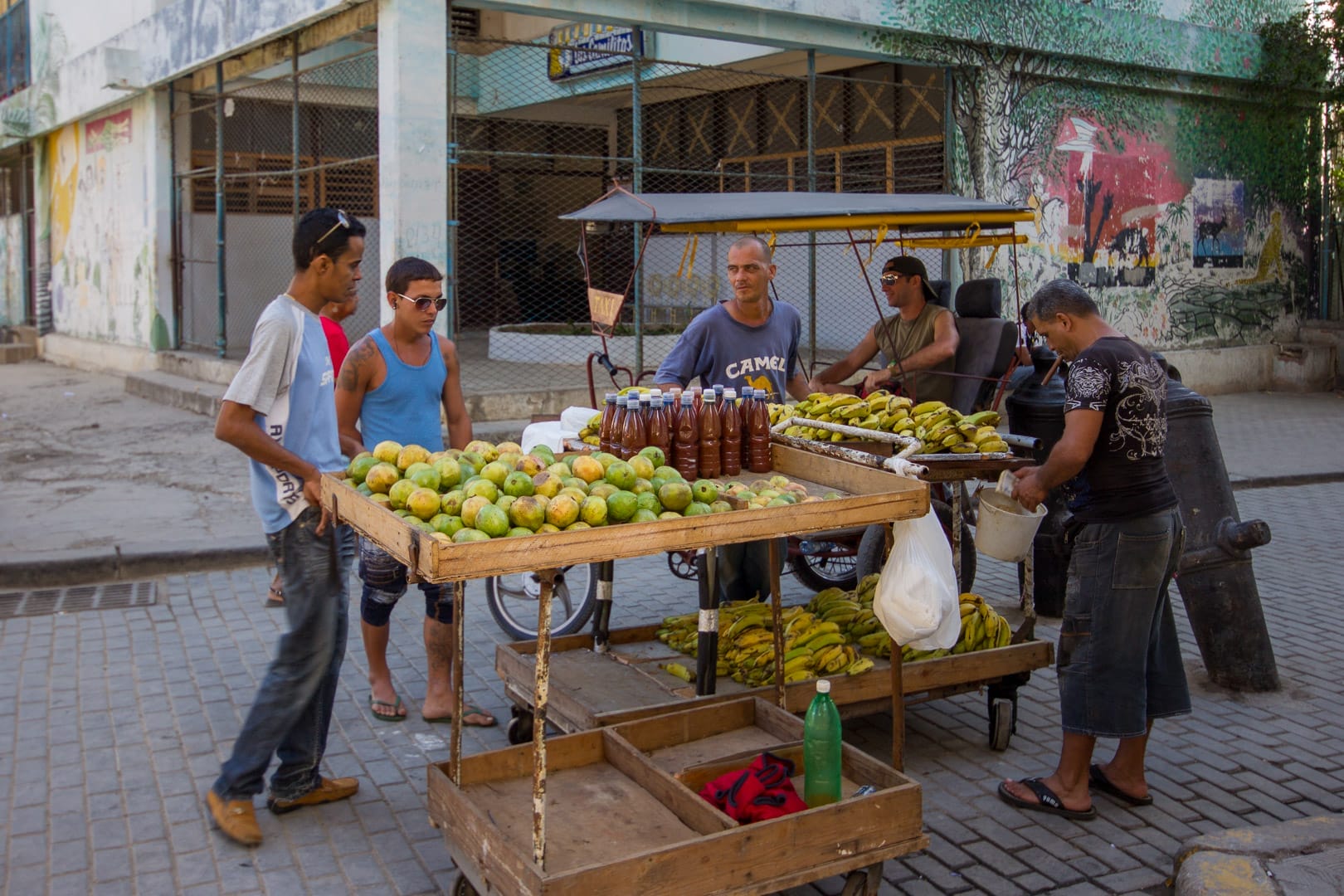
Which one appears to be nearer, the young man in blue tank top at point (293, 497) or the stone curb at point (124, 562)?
the young man in blue tank top at point (293, 497)

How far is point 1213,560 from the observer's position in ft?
18.0

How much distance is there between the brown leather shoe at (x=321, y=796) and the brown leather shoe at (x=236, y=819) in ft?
0.59

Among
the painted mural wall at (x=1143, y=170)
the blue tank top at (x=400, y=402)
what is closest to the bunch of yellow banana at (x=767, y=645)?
the blue tank top at (x=400, y=402)

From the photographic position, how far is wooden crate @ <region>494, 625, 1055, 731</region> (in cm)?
443

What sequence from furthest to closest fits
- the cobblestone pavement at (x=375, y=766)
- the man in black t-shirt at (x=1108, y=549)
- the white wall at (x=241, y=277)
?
the white wall at (x=241, y=277), the man in black t-shirt at (x=1108, y=549), the cobblestone pavement at (x=375, y=766)

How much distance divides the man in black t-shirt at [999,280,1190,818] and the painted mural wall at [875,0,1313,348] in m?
10.0

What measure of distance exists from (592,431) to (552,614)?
1435 millimetres

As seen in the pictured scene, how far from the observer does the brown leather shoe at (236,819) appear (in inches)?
157

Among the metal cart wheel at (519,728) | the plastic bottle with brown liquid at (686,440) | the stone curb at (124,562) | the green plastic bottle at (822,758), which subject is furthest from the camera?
the stone curb at (124,562)

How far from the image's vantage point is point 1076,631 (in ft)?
14.3

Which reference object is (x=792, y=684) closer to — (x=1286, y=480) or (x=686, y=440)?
(x=686, y=440)

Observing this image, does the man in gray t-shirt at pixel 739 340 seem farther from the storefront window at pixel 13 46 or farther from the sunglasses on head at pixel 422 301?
the storefront window at pixel 13 46

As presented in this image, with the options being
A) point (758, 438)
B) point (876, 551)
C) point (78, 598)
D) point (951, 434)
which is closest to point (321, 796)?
point (758, 438)

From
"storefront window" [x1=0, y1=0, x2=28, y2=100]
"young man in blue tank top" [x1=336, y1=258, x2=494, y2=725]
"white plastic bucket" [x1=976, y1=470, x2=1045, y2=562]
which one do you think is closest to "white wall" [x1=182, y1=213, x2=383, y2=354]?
"storefront window" [x1=0, y1=0, x2=28, y2=100]
